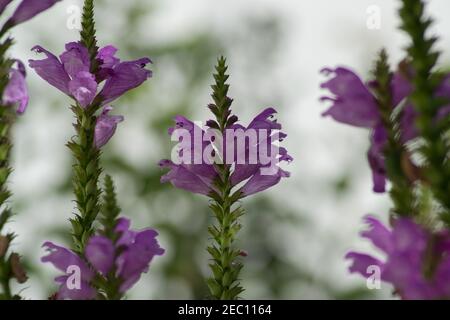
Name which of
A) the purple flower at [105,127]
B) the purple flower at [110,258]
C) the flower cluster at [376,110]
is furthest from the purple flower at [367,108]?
the purple flower at [105,127]

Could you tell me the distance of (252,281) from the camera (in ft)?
65.9

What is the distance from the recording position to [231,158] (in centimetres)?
155

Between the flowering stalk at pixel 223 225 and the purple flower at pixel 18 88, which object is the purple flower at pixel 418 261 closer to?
the flowering stalk at pixel 223 225

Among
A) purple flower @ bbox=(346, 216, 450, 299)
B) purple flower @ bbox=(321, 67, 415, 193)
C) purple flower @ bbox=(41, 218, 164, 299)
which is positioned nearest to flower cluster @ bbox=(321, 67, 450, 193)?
purple flower @ bbox=(321, 67, 415, 193)

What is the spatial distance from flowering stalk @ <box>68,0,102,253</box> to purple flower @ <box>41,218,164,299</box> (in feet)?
0.48

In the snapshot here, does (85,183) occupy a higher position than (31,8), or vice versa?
(31,8)

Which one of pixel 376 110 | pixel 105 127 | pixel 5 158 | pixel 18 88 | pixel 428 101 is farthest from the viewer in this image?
pixel 105 127

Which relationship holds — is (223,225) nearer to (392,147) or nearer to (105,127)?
(105,127)

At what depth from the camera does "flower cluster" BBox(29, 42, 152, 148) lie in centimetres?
163

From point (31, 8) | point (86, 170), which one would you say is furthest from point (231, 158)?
point (31, 8)

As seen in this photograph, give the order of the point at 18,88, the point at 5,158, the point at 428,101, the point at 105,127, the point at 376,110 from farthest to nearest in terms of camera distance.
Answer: the point at 105,127
the point at 18,88
the point at 5,158
the point at 376,110
the point at 428,101

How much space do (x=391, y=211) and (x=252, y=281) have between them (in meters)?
19.1

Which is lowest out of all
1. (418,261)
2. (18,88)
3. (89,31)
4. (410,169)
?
(418,261)

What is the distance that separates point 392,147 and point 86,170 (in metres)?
0.64
